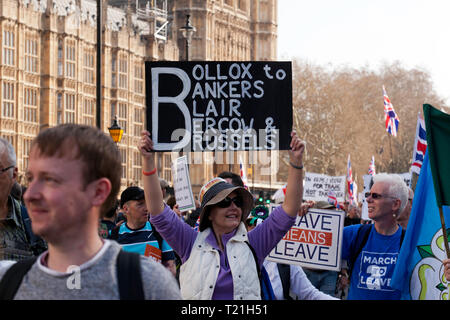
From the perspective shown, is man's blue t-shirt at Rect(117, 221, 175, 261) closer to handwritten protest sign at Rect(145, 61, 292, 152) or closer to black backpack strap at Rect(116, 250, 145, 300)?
handwritten protest sign at Rect(145, 61, 292, 152)

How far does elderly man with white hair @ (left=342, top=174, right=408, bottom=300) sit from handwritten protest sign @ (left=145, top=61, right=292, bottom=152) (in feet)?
2.60

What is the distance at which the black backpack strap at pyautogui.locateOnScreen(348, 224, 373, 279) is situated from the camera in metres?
5.64

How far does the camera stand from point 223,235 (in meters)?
4.60

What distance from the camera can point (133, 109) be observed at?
4994 cm

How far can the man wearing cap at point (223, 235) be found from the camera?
4332 millimetres

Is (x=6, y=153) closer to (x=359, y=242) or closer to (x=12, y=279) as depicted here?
(x=12, y=279)

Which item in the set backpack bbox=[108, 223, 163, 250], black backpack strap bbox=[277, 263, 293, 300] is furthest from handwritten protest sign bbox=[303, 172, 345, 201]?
black backpack strap bbox=[277, 263, 293, 300]

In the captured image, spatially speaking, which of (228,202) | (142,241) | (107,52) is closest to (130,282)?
(228,202)

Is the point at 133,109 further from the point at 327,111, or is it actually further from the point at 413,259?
the point at 413,259

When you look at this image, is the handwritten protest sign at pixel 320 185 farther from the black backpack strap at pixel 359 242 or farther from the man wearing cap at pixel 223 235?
the man wearing cap at pixel 223 235

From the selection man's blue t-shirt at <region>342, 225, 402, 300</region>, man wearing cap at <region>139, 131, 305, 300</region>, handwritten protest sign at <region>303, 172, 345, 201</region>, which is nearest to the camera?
man wearing cap at <region>139, 131, 305, 300</region>

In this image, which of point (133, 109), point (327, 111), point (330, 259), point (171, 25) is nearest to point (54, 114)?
point (133, 109)

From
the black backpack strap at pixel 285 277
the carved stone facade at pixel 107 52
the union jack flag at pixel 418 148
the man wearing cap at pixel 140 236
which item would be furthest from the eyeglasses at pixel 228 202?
the carved stone facade at pixel 107 52

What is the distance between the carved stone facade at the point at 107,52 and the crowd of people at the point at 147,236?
3445cm
